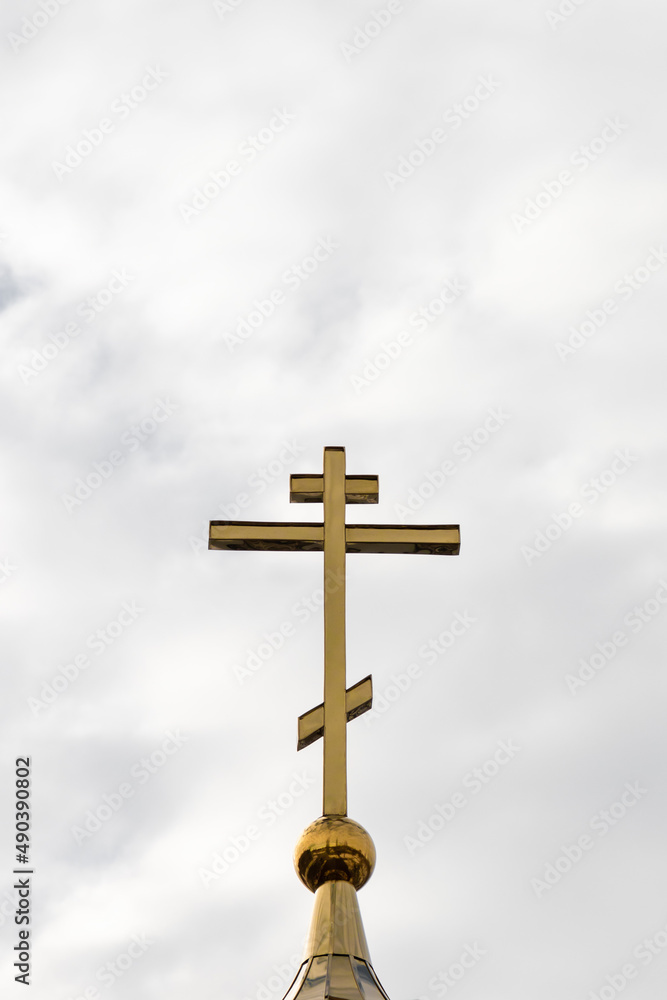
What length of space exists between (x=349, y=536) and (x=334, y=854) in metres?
2.44

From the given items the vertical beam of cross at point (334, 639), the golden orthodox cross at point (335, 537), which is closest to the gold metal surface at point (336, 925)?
the vertical beam of cross at point (334, 639)

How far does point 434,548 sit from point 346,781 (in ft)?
6.44

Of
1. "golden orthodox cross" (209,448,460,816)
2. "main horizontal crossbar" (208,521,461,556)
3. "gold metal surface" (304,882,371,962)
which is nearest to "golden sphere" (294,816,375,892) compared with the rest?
"gold metal surface" (304,882,371,962)

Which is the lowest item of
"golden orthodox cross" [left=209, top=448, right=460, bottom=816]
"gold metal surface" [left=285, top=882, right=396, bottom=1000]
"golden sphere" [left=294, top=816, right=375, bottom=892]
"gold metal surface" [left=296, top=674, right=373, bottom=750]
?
"gold metal surface" [left=285, top=882, right=396, bottom=1000]

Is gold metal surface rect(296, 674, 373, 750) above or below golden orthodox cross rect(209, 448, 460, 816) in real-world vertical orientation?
below

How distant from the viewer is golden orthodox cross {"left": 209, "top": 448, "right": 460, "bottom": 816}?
11.1 m

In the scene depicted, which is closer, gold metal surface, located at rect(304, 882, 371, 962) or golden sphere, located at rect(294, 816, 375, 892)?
gold metal surface, located at rect(304, 882, 371, 962)

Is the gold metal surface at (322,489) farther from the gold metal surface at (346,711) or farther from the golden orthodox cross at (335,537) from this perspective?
the gold metal surface at (346,711)

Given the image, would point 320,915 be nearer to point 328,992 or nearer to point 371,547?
point 328,992

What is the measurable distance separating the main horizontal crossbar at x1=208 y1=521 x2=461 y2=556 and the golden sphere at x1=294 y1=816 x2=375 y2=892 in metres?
2.13

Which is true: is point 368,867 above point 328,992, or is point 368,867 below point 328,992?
above

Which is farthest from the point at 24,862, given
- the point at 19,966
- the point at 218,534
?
the point at 218,534

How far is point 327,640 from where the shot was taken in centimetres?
1110

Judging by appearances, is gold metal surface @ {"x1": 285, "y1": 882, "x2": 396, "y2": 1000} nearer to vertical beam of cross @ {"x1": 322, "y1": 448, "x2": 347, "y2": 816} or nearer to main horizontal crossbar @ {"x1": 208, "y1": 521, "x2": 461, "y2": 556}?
vertical beam of cross @ {"x1": 322, "y1": 448, "x2": 347, "y2": 816}
